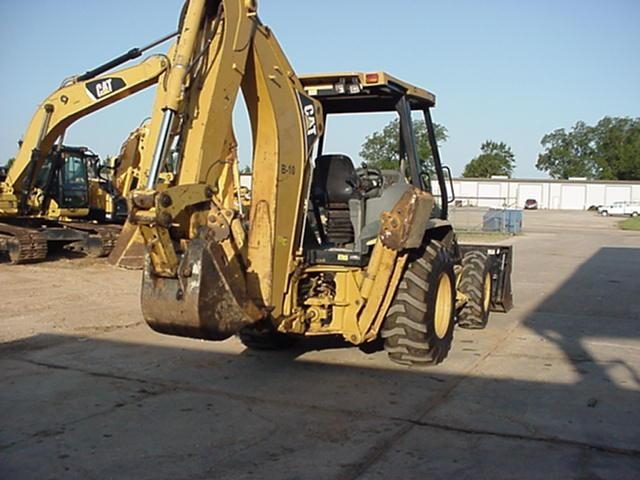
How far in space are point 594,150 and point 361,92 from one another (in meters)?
119

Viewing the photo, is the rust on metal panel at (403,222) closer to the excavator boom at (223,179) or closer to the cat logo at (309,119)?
the excavator boom at (223,179)

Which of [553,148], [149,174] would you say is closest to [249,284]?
[149,174]

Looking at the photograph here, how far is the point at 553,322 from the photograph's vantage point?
10.3 metres

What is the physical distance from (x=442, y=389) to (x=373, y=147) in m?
4.48

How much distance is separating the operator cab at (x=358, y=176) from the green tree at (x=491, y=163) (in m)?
107

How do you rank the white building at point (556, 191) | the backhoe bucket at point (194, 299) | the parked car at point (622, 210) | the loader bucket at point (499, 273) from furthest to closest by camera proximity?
1. the white building at point (556, 191)
2. the parked car at point (622, 210)
3. the loader bucket at point (499, 273)
4. the backhoe bucket at point (194, 299)

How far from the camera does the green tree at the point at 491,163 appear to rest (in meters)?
113

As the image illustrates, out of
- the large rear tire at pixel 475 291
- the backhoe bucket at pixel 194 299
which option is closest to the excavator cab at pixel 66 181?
the large rear tire at pixel 475 291

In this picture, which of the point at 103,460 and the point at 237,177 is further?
the point at 237,177

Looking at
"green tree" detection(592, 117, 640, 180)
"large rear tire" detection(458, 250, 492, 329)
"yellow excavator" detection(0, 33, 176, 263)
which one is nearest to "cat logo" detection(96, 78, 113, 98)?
"yellow excavator" detection(0, 33, 176, 263)

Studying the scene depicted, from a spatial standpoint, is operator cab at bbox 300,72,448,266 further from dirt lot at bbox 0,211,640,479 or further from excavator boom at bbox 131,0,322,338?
dirt lot at bbox 0,211,640,479

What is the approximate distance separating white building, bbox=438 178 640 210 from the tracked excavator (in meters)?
80.7

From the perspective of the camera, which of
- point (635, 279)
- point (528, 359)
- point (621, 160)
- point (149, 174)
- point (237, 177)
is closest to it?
point (149, 174)

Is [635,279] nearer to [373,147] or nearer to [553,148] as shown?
[373,147]
